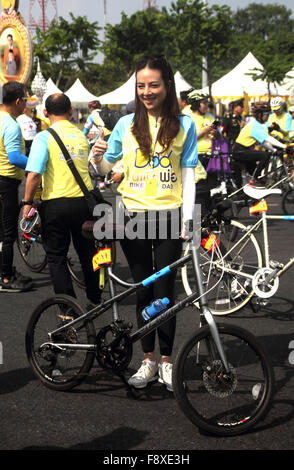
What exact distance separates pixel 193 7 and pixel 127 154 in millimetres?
39912

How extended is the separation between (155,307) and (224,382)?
585 mm

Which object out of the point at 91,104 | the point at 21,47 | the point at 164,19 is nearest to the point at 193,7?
the point at 164,19

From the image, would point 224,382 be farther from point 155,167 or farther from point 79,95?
point 79,95

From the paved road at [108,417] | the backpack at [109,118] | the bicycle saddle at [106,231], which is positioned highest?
the backpack at [109,118]

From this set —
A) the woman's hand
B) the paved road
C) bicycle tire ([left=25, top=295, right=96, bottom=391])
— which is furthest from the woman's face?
the paved road

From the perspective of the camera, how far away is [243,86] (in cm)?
3312

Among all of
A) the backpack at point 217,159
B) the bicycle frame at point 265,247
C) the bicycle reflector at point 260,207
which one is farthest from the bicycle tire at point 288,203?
the bicycle reflector at point 260,207

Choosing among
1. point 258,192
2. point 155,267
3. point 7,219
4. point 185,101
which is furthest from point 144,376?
point 185,101

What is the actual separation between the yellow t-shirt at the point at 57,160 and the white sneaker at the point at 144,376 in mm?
1643

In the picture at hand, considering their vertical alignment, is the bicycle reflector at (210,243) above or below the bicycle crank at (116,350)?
above

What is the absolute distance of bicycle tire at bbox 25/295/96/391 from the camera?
401 centimetres

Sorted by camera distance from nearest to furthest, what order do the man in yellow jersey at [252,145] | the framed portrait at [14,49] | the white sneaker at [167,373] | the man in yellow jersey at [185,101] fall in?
1. the white sneaker at [167,373]
2. the man in yellow jersey at [185,101]
3. the man in yellow jersey at [252,145]
4. the framed portrait at [14,49]

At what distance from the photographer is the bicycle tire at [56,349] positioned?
4.01 meters

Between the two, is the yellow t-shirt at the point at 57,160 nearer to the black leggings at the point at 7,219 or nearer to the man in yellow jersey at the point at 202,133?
the black leggings at the point at 7,219
